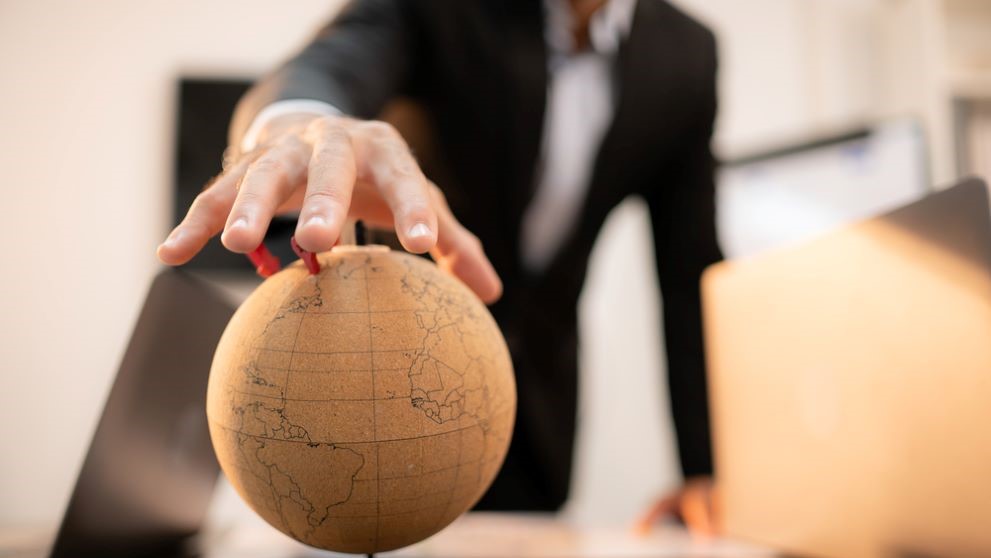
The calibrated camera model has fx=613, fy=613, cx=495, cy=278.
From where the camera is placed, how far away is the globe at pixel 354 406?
48 centimetres

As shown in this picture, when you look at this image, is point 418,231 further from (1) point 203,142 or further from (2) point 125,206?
(2) point 125,206

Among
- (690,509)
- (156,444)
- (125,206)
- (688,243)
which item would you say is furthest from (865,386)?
(125,206)

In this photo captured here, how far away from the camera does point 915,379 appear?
62 cm

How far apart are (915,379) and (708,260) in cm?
97

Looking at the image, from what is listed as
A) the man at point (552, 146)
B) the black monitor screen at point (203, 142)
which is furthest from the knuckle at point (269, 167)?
the black monitor screen at point (203, 142)

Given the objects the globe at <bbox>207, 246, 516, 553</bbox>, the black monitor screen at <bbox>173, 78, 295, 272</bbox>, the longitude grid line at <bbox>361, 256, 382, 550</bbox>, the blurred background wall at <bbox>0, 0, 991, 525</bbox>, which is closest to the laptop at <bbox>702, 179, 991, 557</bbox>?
the globe at <bbox>207, 246, 516, 553</bbox>

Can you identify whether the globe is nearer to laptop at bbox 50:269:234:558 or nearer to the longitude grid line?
the longitude grid line

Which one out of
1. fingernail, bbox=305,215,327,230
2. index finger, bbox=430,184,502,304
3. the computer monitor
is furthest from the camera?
the computer monitor

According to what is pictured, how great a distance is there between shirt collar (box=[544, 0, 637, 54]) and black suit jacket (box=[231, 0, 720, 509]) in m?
0.03

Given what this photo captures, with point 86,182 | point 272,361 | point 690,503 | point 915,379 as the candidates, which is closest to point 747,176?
point 690,503

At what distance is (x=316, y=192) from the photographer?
0.50 metres

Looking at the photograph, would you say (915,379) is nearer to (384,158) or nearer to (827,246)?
(827,246)

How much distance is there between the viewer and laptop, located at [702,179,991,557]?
0.57 m

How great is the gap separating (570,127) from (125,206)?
2.01 m
